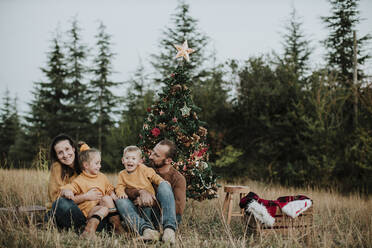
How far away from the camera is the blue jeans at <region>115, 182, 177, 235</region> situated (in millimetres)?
3361

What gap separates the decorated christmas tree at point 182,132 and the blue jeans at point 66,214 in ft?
4.81

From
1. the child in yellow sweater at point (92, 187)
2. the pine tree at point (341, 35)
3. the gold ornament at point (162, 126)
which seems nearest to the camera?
the child in yellow sweater at point (92, 187)

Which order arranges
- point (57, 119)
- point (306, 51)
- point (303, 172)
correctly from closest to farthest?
point (303, 172)
point (57, 119)
point (306, 51)

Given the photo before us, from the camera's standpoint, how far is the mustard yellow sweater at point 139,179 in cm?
369

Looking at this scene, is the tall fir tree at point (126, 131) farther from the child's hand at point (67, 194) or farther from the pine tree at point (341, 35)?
the pine tree at point (341, 35)

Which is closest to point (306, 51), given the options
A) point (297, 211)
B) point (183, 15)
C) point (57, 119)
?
point (183, 15)

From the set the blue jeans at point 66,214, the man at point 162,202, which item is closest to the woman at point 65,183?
the blue jeans at point 66,214

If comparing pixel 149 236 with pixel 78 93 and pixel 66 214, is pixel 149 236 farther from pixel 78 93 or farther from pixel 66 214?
pixel 78 93

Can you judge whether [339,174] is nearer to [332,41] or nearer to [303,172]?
[303,172]

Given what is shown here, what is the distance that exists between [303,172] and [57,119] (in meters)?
14.4

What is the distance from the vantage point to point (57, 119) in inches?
692

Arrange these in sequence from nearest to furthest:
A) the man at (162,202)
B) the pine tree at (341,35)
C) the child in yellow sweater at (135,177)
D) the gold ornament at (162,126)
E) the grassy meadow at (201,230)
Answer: the grassy meadow at (201,230) < the man at (162,202) < the child in yellow sweater at (135,177) < the gold ornament at (162,126) < the pine tree at (341,35)

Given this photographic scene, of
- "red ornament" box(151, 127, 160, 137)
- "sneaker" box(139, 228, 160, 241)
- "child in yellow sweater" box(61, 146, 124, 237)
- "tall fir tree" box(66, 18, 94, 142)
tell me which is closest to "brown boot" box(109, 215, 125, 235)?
"child in yellow sweater" box(61, 146, 124, 237)

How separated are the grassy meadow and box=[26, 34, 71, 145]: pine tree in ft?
37.5
